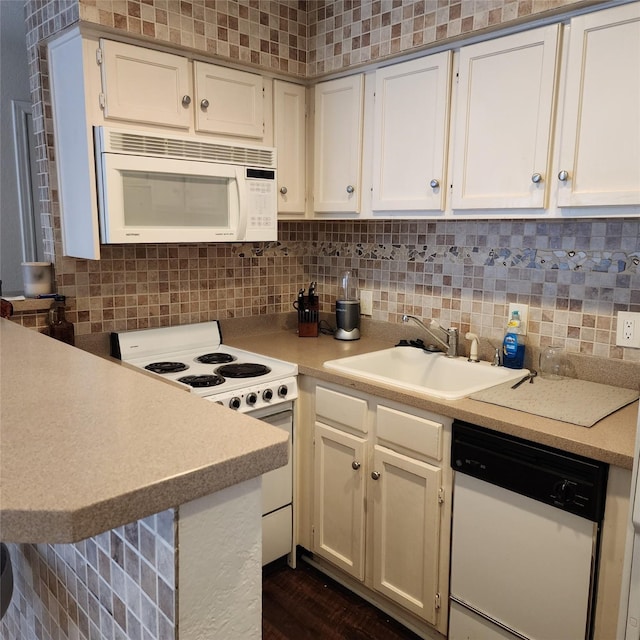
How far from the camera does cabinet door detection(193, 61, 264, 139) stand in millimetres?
2232

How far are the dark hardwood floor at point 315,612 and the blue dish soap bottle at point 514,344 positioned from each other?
109 centimetres

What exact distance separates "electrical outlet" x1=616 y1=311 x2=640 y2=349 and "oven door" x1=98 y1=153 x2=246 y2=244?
1.49 metres

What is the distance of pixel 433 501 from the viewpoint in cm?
186

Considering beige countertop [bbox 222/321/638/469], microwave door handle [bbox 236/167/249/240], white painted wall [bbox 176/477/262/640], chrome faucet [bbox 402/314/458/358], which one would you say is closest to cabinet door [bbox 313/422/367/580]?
beige countertop [bbox 222/321/638/469]

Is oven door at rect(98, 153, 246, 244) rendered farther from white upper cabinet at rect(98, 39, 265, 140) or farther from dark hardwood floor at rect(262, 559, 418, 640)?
dark hardwood floor at rect(262, 559, 418, 640)

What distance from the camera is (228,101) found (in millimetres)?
2316

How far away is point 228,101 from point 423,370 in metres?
1.42

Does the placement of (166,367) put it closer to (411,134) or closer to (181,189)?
(181,189)

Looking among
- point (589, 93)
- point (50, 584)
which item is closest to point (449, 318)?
point (589, 93)

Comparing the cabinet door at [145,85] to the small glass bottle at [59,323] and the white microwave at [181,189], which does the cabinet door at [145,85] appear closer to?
Answer: the white microwave at [181,189]

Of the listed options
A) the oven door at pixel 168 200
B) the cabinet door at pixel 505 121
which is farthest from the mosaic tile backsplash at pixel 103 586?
the cabinet door at pixel 505 121

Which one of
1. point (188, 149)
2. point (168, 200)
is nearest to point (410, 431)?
point (168, 200)

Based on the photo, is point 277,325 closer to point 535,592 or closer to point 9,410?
point 535,592

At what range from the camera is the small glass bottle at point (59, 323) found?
221 cm
